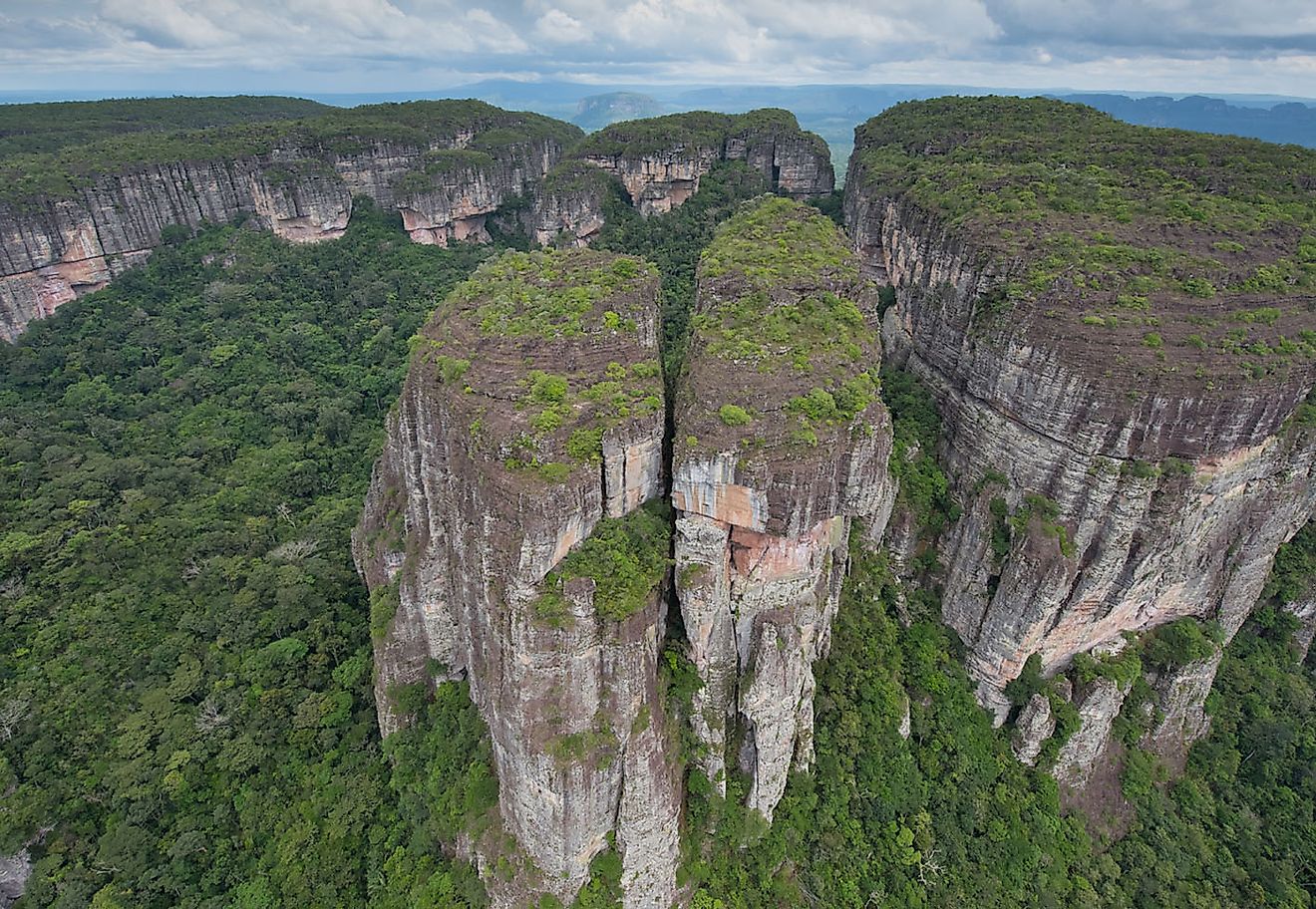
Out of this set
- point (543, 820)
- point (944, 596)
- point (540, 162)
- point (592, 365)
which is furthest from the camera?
point (540, 162)

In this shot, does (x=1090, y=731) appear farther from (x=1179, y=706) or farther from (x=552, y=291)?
(x=552, y=291)

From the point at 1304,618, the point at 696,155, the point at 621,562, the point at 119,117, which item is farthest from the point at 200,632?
the point at 119,117

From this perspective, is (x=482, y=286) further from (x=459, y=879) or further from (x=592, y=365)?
(x=459, y=879)

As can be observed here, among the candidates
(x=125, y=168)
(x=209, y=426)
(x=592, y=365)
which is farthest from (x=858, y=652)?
(x=125, y=168)

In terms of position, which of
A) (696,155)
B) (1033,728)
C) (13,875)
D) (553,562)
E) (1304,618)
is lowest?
(13,875)

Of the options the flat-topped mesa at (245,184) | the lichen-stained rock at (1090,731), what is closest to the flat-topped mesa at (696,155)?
the flat-topped mesa at (245,184)

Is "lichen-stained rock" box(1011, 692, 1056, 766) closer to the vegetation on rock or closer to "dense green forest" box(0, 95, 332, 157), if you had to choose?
the vegetation on rock

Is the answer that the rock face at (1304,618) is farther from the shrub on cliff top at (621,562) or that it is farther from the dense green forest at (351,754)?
the shrub on cliff top at (621,562)
